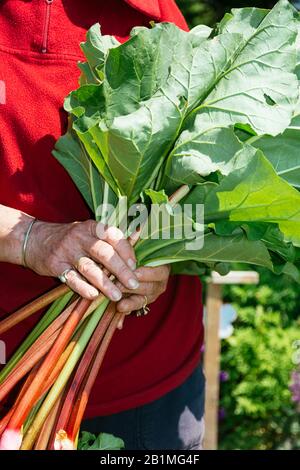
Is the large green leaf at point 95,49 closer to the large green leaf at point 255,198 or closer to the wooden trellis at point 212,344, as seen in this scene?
the large green leaf at point 255,198

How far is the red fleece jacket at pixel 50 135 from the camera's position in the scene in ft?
6.03

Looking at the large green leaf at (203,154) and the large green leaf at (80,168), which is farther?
the large green leaf at (80,168)

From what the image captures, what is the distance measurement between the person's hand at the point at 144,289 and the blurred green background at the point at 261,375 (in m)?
2.44

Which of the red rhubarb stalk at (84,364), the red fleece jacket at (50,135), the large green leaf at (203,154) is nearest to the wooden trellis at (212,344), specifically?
the red fleece jacket at (50,135)

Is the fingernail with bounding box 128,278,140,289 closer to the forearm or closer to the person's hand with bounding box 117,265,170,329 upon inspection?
the person's hand with bounding box 117,265,170,329

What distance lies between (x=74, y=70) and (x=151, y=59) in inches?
12.6

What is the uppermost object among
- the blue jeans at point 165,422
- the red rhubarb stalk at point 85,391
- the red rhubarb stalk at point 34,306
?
the red rhubarb stalk at point 34,306

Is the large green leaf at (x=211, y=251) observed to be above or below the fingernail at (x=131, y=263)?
above

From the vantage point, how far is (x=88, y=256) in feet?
5.59

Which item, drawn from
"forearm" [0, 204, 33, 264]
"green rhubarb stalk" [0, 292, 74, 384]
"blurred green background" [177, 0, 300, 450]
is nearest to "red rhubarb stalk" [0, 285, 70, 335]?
"green rhubarb stalk" [0, 292, 74, 384]

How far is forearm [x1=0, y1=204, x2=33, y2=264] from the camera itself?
1.78 meters

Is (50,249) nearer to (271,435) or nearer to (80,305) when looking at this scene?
(80,305)

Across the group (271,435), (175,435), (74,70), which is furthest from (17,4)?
(271,435)

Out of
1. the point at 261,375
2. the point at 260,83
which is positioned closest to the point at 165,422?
the point at 260,83
